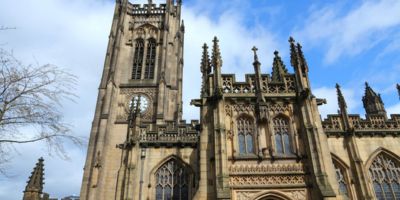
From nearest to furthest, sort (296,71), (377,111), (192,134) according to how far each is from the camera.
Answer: (296,71)
(192,134)
(377,111)

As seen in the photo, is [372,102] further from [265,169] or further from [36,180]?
[36,180]

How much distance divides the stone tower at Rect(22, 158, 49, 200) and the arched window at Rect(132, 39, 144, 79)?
13.9m

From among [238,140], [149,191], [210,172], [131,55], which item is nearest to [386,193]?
[238,140]

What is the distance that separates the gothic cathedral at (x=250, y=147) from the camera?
42.4 feet

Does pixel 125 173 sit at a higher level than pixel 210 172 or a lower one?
higher

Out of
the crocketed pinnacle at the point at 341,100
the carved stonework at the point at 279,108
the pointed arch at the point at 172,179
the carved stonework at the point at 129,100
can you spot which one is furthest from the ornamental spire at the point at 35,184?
the crocketed pinnacle at the point at 341,100

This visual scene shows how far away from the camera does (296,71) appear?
15.5 metres

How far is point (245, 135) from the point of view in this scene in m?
14.3

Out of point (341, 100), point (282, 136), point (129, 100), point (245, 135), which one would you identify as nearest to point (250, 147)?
point (245, 135)

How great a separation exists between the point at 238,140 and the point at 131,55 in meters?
26.4

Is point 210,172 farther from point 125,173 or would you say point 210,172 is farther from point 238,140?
point 125,173

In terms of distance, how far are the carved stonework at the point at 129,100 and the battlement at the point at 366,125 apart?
17938mm

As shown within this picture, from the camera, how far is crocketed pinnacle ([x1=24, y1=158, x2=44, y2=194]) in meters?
24.7

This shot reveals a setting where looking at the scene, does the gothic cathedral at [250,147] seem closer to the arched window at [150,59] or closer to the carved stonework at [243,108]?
the carved stonework at [243,108]
